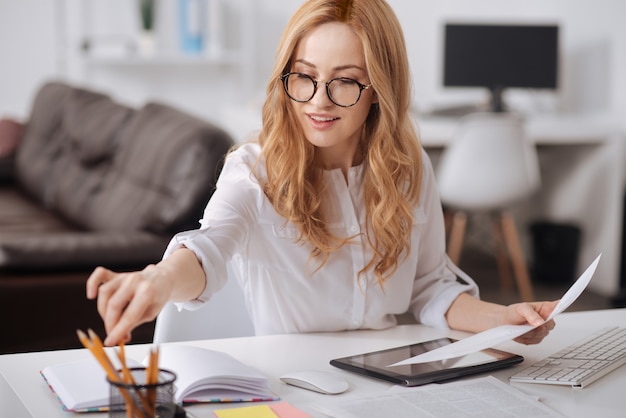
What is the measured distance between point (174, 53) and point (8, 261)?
3334 millimetres

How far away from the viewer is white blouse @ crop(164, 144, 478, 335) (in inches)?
60.6

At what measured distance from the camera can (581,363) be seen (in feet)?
4.52

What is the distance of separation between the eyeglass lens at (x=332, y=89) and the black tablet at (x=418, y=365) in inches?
16.0

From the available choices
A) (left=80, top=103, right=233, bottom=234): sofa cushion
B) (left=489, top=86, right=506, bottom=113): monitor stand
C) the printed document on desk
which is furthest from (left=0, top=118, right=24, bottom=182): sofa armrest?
the printed document on desk

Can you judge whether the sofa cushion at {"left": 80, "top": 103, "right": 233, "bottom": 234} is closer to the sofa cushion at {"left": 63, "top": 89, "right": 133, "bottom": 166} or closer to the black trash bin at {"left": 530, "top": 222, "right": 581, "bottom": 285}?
the sofa cushion at {"left": 63, "top": 89, "right": 133, "bottom": 166}

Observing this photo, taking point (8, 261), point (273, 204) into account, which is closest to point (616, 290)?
point (8, 261)

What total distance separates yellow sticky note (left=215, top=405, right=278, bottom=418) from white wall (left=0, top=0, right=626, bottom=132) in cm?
381

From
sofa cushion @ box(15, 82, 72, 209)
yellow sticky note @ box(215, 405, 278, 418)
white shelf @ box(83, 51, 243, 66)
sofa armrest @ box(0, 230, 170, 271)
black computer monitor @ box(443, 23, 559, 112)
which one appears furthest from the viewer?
white shelf @ box(83, 51, 243, 66)

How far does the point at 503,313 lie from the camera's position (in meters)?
1.51

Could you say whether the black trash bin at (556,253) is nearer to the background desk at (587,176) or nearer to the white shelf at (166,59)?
the background desk at (587,176)

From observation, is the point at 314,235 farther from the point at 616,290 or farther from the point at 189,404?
the point at 616,290

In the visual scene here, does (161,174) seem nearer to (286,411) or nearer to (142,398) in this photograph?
(286,411)

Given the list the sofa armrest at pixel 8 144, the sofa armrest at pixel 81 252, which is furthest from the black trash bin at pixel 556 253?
the sofa armrest at pixel 8 144

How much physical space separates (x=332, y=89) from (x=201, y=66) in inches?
180
